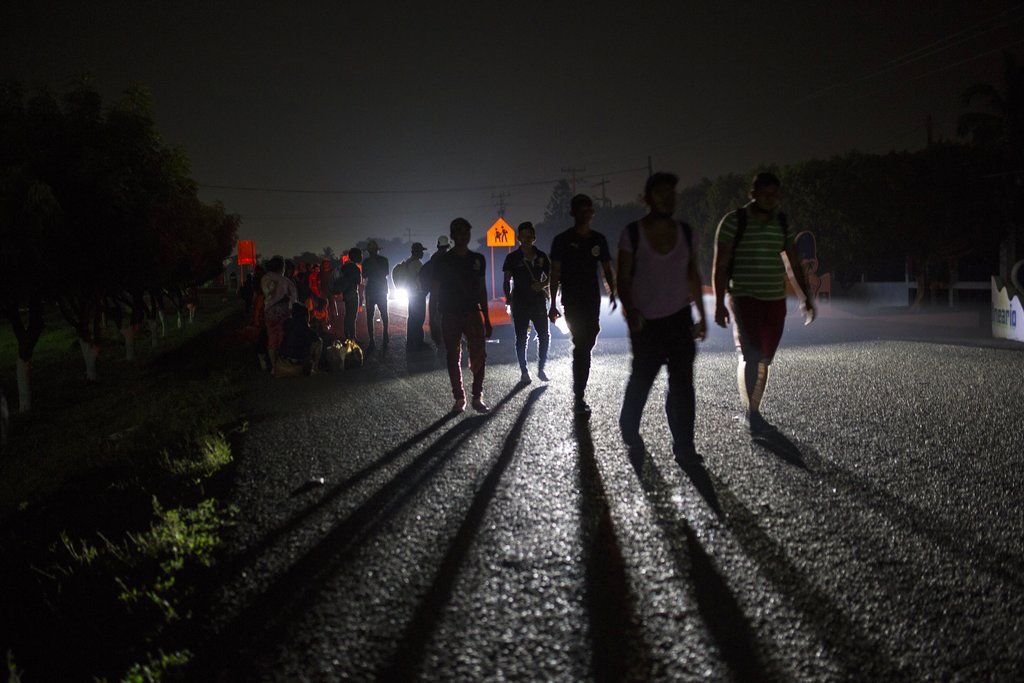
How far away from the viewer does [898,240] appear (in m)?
34.3

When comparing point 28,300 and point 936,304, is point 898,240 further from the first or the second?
point 28,300

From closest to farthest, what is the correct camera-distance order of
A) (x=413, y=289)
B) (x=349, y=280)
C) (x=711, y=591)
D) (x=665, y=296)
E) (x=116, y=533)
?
(x=711, y=591), (x=116, y=533), (x=665, y=296), (x=413, y=289), (x=349, y=280)

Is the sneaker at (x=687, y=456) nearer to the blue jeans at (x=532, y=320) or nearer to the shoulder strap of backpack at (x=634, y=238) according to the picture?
the shoulder strap of backpack at (x=634, y=238)

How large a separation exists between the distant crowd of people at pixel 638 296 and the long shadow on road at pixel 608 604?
Result: 1.15 meters

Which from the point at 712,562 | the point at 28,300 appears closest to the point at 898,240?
the point at 28,300

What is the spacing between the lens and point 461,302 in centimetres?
747

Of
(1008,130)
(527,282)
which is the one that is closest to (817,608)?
(527,282)

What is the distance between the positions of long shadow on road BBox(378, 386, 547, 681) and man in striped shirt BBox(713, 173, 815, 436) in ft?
7.11

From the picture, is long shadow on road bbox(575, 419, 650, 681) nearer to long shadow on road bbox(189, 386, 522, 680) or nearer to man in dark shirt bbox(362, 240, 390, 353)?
long shadow on road bbox(189, 386, 522, 680)

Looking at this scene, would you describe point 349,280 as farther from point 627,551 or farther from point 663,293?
point 627,551

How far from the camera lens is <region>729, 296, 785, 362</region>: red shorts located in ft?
A: 19.4

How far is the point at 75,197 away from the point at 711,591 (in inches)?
577

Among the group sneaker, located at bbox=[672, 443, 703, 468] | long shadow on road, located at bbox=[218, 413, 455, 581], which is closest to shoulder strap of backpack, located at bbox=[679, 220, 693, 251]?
sneaker, located at bbox=[672, 443, 703, 468]

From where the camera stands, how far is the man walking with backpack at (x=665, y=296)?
5.16 meters
